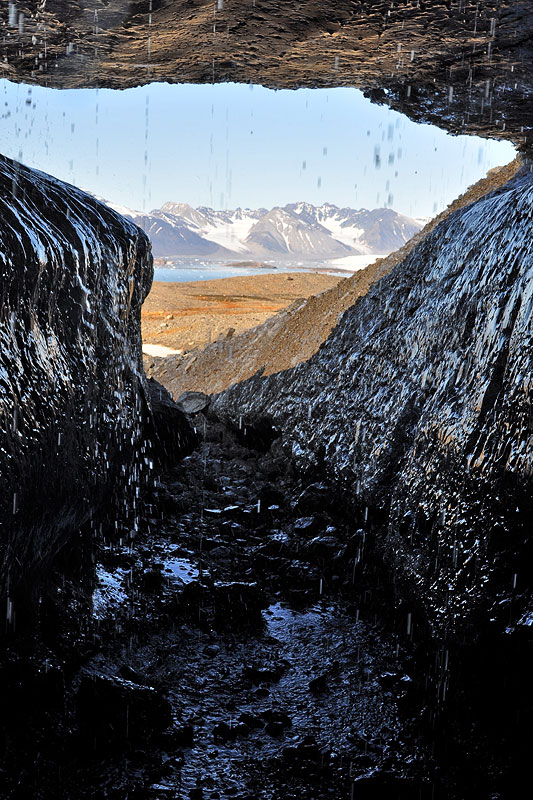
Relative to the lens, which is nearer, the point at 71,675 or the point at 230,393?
the point at 71,675

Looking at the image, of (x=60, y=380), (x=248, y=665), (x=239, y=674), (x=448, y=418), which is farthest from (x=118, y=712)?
(x=448, y=418)

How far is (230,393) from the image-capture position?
9523mm

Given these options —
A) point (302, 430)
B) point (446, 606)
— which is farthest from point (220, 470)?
point (446, 606)

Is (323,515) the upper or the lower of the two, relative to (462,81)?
lower

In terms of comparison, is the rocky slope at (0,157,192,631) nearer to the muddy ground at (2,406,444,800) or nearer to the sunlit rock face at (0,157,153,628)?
the sunlit rock face at (0,157,153,628)

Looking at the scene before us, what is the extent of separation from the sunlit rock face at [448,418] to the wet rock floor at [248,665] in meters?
0.45

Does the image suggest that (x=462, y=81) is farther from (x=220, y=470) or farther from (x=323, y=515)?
(x=220, y=470)

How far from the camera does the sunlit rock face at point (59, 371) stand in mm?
3561

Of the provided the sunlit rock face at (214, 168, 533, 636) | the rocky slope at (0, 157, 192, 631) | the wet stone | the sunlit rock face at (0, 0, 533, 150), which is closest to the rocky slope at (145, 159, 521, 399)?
the sunlit rock face at (214, 168, 533, 636)

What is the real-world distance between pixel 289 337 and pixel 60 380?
5.61m

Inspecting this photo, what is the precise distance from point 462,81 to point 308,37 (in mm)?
1421

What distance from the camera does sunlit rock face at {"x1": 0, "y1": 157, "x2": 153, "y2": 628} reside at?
356 cm

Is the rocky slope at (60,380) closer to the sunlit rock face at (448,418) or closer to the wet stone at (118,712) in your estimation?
the wet stone at (118,712)

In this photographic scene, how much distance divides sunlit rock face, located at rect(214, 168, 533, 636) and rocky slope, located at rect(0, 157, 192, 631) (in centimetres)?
201
